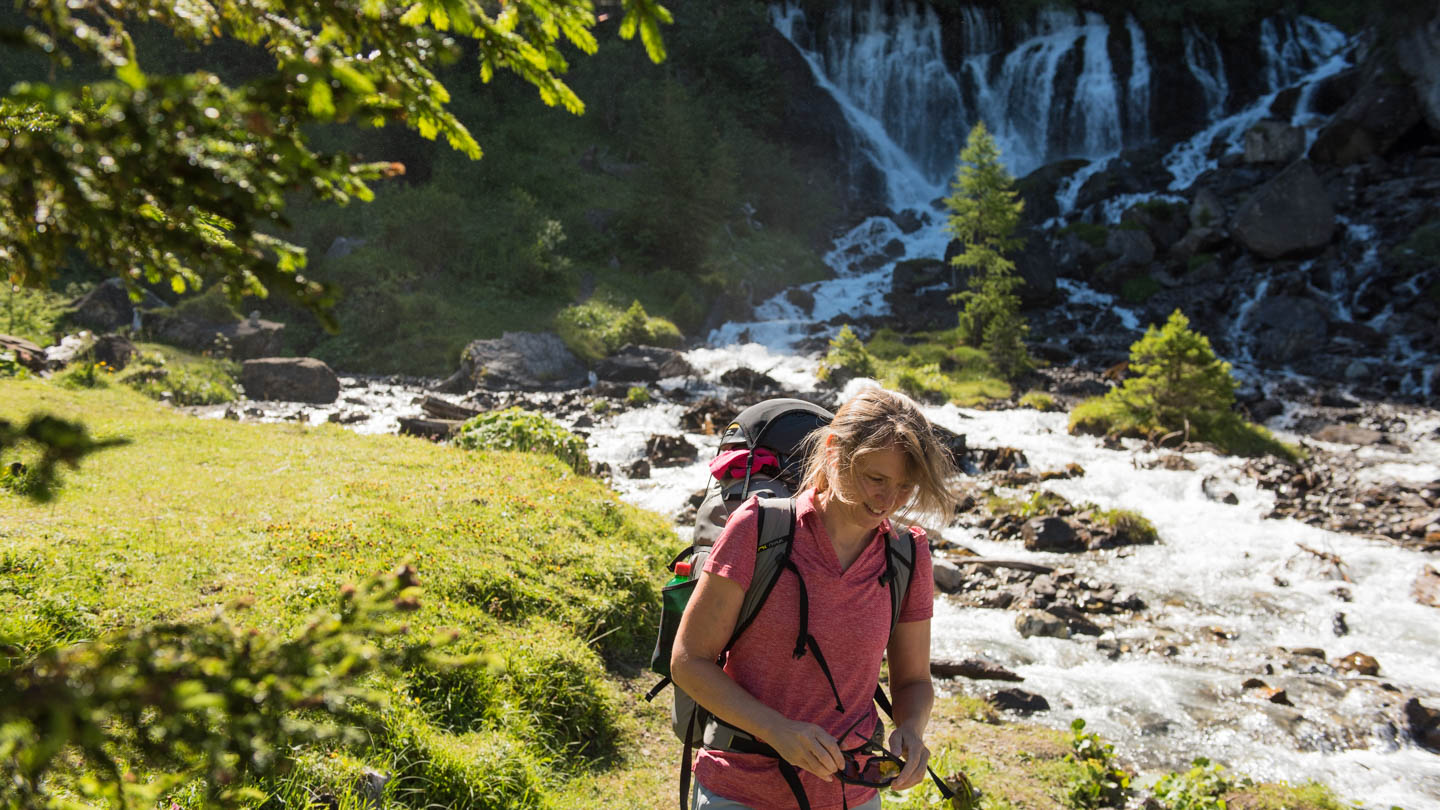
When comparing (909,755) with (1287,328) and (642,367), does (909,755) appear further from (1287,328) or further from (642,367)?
(1287,328)

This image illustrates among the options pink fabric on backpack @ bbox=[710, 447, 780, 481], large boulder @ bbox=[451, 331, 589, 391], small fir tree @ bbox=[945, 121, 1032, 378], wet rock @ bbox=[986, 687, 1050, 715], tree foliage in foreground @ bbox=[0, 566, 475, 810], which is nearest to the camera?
tree foliage in foreground @ bbox=[0, 566, 475, 810]

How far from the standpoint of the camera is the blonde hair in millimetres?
2480

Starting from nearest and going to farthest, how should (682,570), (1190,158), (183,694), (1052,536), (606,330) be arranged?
(183,694) → (682,570) → (1052,536) → (606,330) → (1190,158)

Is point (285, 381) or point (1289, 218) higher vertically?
point (1289, 218)

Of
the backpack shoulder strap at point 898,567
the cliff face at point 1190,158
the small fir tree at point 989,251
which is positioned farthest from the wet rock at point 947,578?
the cliff face at point 1190,158

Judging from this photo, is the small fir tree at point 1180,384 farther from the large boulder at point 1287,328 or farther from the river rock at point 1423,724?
the river rock at point 1423,724

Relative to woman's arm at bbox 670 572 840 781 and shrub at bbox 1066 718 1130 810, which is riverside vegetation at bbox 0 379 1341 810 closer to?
shrub at bbox 1066 718 1130 810

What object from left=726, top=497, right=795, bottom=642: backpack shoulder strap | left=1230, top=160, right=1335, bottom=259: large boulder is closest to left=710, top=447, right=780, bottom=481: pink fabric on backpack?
left=726, top=497, right=795, bottom=642: backpack shoulder strap

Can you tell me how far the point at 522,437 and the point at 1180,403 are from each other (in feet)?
42.7

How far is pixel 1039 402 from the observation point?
19.2 m

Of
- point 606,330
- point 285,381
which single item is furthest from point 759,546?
point 606,330

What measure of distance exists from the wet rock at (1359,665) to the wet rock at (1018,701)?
3352mm

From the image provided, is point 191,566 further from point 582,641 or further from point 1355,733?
point 1355,733

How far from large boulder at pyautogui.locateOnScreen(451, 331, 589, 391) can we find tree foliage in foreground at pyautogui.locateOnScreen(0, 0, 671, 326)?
61.9 ft
